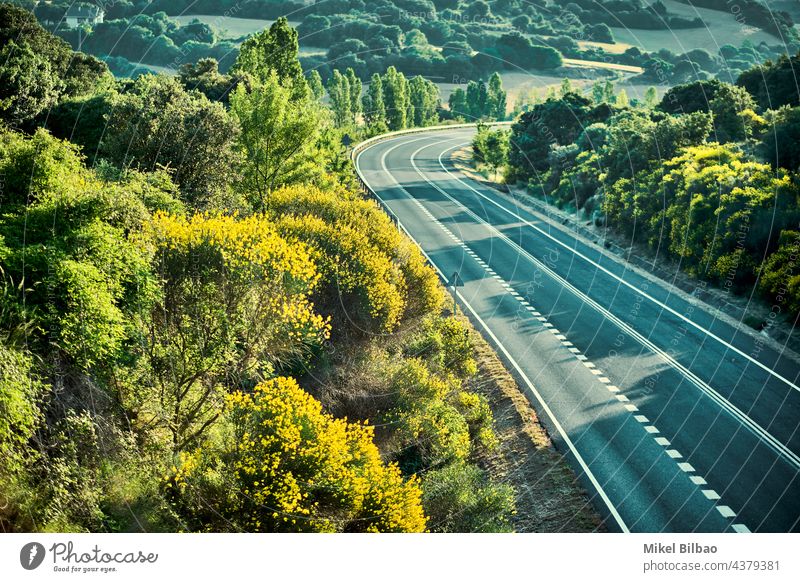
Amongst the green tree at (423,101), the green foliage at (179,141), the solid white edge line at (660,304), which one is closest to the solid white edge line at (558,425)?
the solid white edge line at (660,304)

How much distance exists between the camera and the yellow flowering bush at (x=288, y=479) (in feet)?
70.3

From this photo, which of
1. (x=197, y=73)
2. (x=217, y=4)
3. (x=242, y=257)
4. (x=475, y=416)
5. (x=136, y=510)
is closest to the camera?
(x=136, y=510)

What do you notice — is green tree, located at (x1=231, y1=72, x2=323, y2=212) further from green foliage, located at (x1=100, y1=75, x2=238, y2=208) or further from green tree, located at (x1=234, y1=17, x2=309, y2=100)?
green tree, located at (x1=234, y1=17, x2=309, y2=100)

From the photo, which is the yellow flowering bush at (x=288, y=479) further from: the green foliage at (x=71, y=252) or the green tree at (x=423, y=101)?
the green tree at (x=423, y=101)

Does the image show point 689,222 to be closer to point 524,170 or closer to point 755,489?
point 755,489

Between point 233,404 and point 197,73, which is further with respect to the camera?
point 197,73

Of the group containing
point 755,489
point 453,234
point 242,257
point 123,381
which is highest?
point 242,257

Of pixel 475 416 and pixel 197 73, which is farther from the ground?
pixel 197 73

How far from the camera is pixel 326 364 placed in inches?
1400

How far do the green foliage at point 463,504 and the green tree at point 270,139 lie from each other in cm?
3205

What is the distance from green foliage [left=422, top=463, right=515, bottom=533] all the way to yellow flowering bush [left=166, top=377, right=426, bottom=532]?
3.00 meters

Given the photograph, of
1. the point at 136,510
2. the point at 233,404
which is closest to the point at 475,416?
the point at 233,404

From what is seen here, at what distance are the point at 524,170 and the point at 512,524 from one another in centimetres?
7215

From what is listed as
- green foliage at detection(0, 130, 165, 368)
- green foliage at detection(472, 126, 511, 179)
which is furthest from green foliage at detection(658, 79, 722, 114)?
green foliage at detection(0, 130, 165, 368)
